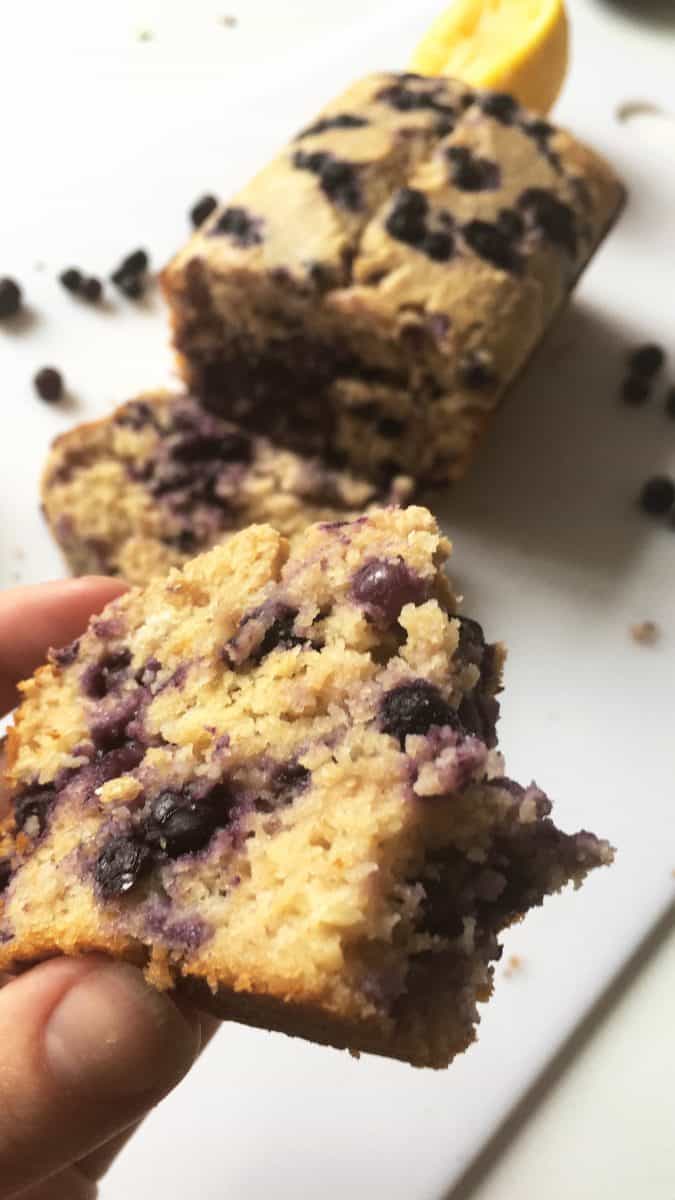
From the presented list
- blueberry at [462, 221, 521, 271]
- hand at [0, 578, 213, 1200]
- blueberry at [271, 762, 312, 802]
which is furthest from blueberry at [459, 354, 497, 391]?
hand at [0, 578, 213, 1200]

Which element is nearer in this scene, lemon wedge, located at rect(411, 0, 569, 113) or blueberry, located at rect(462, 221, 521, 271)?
blueberry, located at rect(462, 221, 521, 271)

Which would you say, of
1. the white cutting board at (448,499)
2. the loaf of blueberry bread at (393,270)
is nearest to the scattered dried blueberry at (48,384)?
the white cutting board at (448,499)

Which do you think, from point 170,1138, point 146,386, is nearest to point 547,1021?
point 170,1138

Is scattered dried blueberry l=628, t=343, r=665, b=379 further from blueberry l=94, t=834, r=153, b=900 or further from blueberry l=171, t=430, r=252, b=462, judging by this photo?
blueberry l=94, t=834, r=153, b=900

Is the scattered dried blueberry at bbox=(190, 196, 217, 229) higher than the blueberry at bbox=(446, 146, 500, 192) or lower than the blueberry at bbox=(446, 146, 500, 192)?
lower

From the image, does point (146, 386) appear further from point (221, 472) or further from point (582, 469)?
point (582, 469)

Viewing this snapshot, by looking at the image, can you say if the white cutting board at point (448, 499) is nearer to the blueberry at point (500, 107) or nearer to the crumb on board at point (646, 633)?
the crumb on board at point (646, 633)
